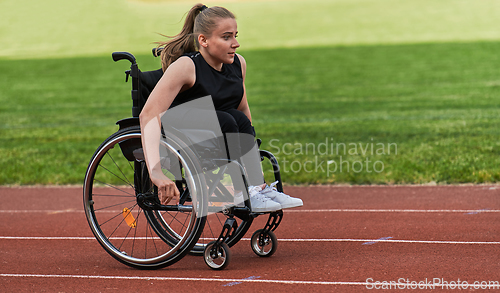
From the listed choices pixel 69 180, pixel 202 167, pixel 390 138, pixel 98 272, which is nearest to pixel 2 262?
pixel 98 272

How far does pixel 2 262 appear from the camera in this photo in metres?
3.87

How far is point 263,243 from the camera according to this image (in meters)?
3.85

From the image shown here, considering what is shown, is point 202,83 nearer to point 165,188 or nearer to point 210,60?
point 210,60

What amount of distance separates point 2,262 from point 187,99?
160 cm

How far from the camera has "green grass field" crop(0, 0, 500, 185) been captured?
7.35 metres

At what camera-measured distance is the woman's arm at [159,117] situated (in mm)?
3297

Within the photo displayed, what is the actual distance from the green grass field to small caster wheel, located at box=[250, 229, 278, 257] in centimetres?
269

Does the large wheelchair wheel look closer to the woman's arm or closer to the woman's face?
the woman's arm

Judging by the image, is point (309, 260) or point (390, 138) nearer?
point (309, 260)

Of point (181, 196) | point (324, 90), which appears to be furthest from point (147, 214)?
point (324, 90)

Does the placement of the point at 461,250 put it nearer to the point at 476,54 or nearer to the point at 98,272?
the point at 98,272

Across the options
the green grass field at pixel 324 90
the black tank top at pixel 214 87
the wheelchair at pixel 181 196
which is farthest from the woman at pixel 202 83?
the green grass field at pixel 324 90

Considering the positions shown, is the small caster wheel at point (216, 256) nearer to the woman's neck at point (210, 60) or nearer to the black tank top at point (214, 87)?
the black tank top at point (214, 87)

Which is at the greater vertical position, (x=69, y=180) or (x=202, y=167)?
(x=202, y=167)
